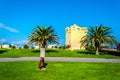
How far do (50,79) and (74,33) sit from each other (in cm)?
8654

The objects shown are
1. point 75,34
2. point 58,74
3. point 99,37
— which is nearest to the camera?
point 58,74

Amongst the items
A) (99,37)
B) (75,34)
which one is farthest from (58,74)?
(75,34)

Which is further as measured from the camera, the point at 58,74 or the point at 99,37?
the point at 99,37

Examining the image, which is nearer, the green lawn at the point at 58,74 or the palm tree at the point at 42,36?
the green lawn at the point at 58,74

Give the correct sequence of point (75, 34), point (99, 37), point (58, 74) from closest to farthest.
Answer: point (58, 74) < point (99, 37) < point (75, 34)

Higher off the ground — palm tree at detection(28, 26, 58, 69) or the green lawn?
palm tree at detection(28, 26, 58, 69)

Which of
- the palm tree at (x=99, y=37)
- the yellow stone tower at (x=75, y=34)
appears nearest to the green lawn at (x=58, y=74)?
the palm tree at (x=99, y=37)

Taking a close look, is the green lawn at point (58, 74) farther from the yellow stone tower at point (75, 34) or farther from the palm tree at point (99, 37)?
the yellow stone tower at point (75, 34)

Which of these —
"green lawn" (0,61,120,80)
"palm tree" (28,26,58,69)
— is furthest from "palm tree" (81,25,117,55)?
"green lawn" (0,61,120,80)

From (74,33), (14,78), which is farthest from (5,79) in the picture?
(74,33)

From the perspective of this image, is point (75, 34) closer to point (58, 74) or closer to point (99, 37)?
point (99, 37)

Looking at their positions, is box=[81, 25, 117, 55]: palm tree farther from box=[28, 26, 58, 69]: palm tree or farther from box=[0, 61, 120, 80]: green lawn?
box=[0, 61, 120, 80]: green lawn

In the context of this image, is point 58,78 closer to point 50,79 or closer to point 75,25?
point 50,79

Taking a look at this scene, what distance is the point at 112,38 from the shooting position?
50312 millimetres
